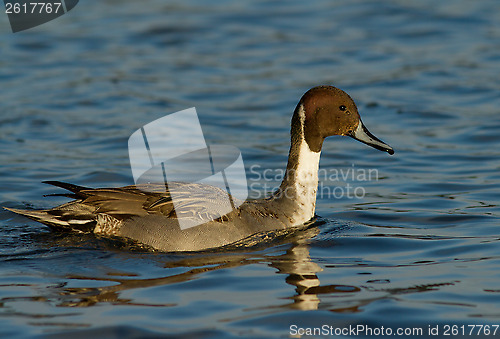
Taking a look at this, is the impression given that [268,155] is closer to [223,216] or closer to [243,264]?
[223,216]

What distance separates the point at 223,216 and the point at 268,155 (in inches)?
145

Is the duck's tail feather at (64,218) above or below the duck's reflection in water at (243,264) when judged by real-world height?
above

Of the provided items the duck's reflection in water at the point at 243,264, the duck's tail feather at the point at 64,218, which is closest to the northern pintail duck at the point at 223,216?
the duck's tail feather at the point at 64,218

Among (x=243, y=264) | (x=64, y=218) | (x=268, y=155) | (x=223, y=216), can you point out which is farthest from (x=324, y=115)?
(x=268, y=155)

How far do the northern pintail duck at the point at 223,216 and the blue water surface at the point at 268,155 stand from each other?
0.51ft

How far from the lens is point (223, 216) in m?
6.67

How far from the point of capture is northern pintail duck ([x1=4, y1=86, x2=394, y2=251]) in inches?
258

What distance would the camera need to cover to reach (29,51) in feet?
50.2

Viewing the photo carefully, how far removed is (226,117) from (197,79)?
6.42 feet

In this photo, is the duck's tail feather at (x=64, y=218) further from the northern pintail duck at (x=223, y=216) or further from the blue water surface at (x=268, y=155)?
the blue water surface at (x=268, y=155)

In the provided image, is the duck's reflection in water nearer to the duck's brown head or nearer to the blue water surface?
the blue water surface

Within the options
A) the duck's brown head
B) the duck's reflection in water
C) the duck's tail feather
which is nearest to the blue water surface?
the duck's reflection in water

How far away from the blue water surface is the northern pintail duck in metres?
0.15

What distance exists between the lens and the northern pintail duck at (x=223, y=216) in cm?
655
